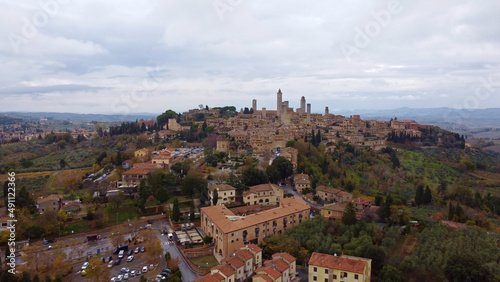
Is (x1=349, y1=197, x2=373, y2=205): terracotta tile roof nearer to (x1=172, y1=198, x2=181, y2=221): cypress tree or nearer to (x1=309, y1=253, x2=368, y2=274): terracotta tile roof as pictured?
(x1=309, y1=253, x2=368, y2=274): terracotta tile roof

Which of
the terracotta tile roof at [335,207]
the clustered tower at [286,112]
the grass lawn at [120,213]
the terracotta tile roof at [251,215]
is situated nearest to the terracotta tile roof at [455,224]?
the terracotta tile roof at [335,207]

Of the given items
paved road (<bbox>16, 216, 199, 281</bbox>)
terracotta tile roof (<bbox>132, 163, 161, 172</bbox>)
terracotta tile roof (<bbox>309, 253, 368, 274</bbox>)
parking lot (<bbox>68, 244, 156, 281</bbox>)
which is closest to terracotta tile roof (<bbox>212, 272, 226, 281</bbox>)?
paved road (<bbox>16, 216, 199, 281</bbox>)

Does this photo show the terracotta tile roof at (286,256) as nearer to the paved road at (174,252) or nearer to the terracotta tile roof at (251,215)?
the terracotta tile roof at (251,215)

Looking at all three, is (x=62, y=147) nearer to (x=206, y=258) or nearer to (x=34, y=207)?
(x=34, y=207)

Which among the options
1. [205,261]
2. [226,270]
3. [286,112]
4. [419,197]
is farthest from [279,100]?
[226,270]

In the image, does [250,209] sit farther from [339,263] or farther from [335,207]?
[339,263]
